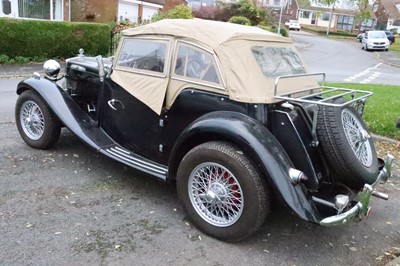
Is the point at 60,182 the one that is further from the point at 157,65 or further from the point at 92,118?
the point at 157,65

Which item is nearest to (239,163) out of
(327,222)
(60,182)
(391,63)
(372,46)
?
(327,222)

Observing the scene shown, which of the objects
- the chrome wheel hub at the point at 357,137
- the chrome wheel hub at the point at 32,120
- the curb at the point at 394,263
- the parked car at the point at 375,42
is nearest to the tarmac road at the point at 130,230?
the curb at the point at 394,263

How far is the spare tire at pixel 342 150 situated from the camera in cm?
338

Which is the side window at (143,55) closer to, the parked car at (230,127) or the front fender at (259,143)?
the parked car at (230,127)

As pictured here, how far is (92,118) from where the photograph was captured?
198 inches

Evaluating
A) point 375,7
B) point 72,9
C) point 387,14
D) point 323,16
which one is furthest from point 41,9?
point 375,7

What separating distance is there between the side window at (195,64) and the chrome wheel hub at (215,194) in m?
0.86

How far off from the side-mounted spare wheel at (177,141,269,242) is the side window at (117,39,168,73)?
1.11m

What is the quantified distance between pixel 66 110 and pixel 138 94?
1.15 m

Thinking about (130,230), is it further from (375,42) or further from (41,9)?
(375,42)

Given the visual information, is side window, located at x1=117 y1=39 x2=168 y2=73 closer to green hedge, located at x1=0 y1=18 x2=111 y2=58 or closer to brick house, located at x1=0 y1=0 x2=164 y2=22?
green hedge, located at x1=0 y1=18 x2=111 y2=58

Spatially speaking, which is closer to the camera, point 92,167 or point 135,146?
point 135,146

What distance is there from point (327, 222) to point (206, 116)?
139cm

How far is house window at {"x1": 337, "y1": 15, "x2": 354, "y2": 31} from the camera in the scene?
67688 millimetres
